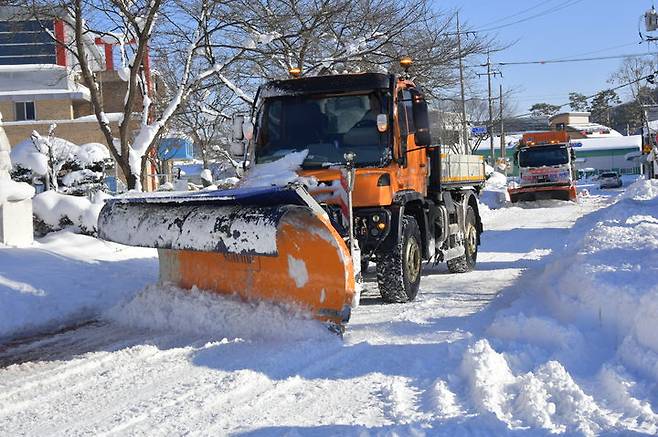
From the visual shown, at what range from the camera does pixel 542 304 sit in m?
7.23

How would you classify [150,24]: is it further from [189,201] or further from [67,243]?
[189,201]

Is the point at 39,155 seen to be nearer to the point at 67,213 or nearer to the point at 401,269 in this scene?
the point at 67,213

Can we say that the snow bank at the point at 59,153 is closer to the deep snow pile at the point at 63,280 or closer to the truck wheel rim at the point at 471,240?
the deep snow pile at the point at 63,280

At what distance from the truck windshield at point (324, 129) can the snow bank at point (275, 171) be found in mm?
98

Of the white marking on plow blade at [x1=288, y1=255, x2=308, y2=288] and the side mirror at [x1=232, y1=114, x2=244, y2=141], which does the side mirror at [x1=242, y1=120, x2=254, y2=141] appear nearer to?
the side mirror at [x1=232, y1=114, x2=244, y2=141]

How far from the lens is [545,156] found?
29156 millimetres

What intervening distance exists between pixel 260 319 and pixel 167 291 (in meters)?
1.45

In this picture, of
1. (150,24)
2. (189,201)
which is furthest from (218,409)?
(150,24)

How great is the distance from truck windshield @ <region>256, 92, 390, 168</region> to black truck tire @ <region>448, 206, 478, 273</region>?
145 inches

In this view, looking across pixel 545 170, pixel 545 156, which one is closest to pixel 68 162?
pixel 545 170

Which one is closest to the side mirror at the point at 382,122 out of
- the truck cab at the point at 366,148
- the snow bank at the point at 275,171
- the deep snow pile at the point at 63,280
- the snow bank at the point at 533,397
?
the truck cab at the point at 366,148

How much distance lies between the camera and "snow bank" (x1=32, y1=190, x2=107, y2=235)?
13891 millimetres

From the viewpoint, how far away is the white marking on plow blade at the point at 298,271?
6.85 metres

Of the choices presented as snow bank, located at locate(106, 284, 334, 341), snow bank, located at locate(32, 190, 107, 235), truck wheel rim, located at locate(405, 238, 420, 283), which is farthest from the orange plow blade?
snow bank, located at locate(32, 190, 107, 235)
